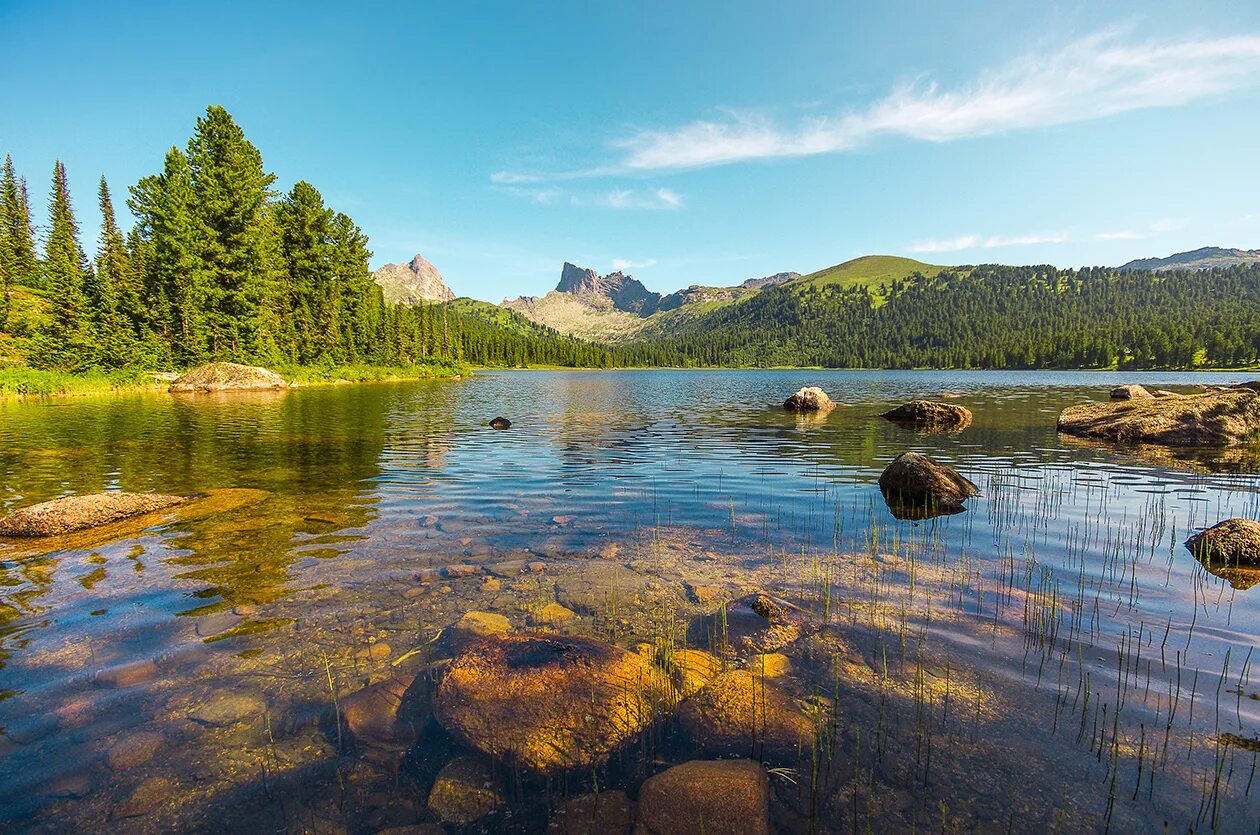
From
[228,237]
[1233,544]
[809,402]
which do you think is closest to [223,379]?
[228,237]

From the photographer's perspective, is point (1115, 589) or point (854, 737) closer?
point (854, 737)

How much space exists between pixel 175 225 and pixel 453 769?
74184 millimetres

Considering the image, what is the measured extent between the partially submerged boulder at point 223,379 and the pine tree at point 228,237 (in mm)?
6191

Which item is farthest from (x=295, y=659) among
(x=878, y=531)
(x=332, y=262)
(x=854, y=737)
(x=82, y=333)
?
(x=332, y=262)

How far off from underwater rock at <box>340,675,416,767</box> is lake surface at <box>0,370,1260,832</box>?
0.10 metres

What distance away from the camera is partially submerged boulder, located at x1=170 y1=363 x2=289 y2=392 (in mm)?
53750

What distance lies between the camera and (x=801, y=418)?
132 feet

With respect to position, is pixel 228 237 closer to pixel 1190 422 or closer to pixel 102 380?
pixel 102 380

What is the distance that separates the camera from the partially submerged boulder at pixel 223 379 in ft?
176

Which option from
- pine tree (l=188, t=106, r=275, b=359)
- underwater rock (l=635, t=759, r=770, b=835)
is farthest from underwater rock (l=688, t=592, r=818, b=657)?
pine tree (l=188, t=106, r=275, b=359)

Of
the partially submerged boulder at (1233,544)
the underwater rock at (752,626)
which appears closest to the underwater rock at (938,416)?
the partially submerged boulder at (1233,544)

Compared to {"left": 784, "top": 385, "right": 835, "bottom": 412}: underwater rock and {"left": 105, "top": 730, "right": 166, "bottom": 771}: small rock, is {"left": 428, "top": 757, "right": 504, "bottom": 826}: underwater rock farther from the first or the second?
{"left": 784, "top": 385, "right": 835, "bottom": 412}: underwater rock

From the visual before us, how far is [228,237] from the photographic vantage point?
6247 cm

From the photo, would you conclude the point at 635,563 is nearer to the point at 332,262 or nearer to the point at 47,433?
the point at 47,433
